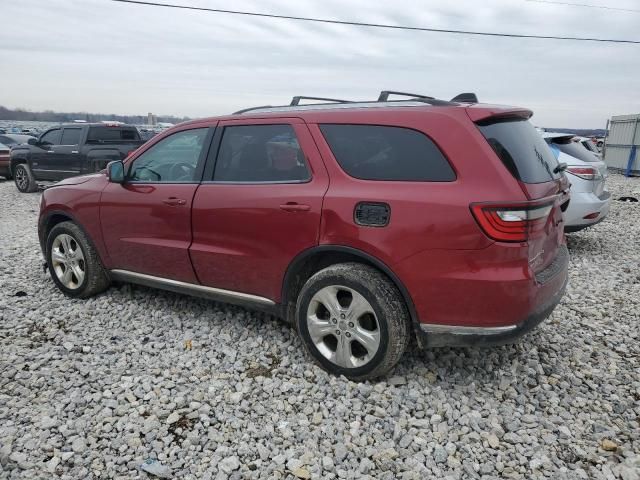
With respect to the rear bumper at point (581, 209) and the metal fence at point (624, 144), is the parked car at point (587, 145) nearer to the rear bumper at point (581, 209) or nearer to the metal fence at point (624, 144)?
the rear bumper at point (581, 209)

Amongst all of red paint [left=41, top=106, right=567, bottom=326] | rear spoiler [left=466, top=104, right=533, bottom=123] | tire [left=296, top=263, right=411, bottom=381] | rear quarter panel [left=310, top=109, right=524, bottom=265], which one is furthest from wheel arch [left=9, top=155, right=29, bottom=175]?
rear spoiler [left=466, top=104, right=533, bottom=123]

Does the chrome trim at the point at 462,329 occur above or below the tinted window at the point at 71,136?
below

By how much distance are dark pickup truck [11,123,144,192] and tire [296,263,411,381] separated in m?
10.2

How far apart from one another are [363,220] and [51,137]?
1218 cm

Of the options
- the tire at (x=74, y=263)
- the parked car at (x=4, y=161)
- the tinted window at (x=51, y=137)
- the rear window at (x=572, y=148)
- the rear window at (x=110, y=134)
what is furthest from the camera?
the parked car at (x=4, y=161)

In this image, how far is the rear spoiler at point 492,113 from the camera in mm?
2822

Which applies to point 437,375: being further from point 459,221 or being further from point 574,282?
point 574,282

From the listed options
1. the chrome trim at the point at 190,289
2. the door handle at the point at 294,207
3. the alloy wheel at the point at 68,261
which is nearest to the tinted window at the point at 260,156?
the door handle at the point at 294,207

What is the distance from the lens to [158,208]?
3869mm

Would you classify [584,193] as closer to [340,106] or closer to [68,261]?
[340,106]

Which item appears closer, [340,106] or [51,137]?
[340,106]

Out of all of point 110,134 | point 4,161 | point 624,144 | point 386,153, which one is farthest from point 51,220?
point 624,144

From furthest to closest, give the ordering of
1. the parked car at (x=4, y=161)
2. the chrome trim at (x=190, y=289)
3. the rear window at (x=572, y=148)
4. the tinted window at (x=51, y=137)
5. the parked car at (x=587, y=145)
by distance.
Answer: the parked car at (x=4, y=161) → the tinted window at (x=51, y=137) → the parked car at (x=587, y=145) → the rear window at (x=572, y=148) → the chrome trim at (x=190, y=289)

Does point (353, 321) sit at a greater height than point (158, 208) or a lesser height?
lesser
